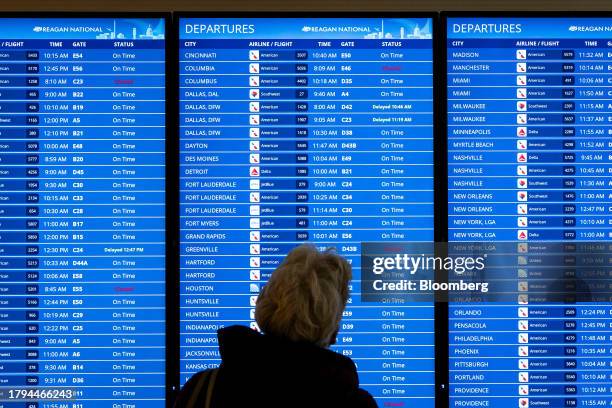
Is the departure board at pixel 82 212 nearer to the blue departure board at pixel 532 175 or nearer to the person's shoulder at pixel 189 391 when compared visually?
the blue departure board at pixel 532 175

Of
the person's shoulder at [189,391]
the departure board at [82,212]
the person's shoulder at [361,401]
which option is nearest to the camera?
the person's shoulder at [361,401]

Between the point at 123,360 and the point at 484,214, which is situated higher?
the point at 484,214

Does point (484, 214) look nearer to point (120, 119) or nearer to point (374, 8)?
point (374, 8)

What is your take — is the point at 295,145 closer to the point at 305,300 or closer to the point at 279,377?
the point at 305,300

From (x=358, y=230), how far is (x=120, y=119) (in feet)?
4.34

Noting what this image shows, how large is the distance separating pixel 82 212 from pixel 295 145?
1.12m

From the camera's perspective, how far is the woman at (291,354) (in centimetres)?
184


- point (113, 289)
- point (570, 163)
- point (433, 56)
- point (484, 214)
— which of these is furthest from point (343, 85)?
point (113, 289)

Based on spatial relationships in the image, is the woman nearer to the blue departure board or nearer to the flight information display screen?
the flight information display screen

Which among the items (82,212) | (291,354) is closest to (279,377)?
(291,354)

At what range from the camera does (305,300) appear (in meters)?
2.02

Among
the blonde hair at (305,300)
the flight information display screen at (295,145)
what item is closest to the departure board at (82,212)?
the flight information display screen at (295,145)

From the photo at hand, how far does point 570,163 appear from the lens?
3.67 m

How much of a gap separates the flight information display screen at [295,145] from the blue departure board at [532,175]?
0.23 meters
